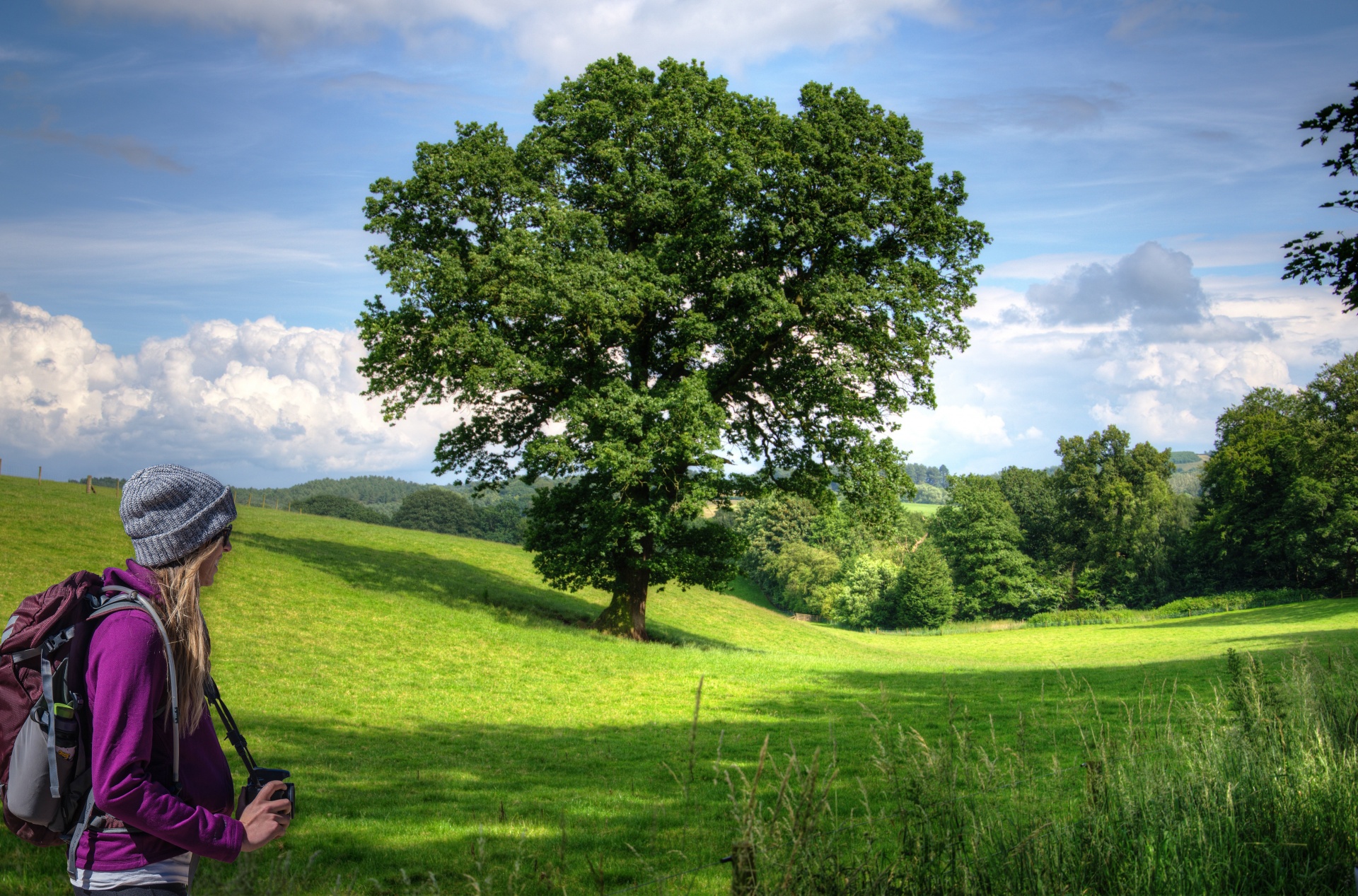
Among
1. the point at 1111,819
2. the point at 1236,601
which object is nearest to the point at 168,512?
the point at 1111,819

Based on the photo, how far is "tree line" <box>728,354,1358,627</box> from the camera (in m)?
60.8

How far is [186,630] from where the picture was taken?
3146 millimetres

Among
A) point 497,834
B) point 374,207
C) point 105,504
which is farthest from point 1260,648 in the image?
point 105,504

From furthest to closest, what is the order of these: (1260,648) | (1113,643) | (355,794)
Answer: (1113,643) < (1260,648) < (355,794)

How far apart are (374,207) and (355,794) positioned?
20224 mm

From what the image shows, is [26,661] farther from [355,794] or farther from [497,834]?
[355,794]

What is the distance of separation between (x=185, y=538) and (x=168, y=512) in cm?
11

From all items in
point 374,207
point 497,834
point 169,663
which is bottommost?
point 497,834

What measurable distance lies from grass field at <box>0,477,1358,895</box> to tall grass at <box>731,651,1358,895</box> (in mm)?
591

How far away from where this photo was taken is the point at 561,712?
55.8ft

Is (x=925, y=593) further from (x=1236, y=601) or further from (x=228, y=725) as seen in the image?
(x=228, y=725)

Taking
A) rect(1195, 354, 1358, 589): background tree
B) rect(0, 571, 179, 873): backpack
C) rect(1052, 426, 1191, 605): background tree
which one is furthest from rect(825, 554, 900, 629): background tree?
rect(0, 571, 179, 873): backpack

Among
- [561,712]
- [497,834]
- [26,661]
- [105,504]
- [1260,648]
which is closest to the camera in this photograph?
[26,661]

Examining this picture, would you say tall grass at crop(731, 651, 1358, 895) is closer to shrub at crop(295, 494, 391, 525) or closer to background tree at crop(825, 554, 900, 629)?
shrub at crop(295, 494, 391, 525)
